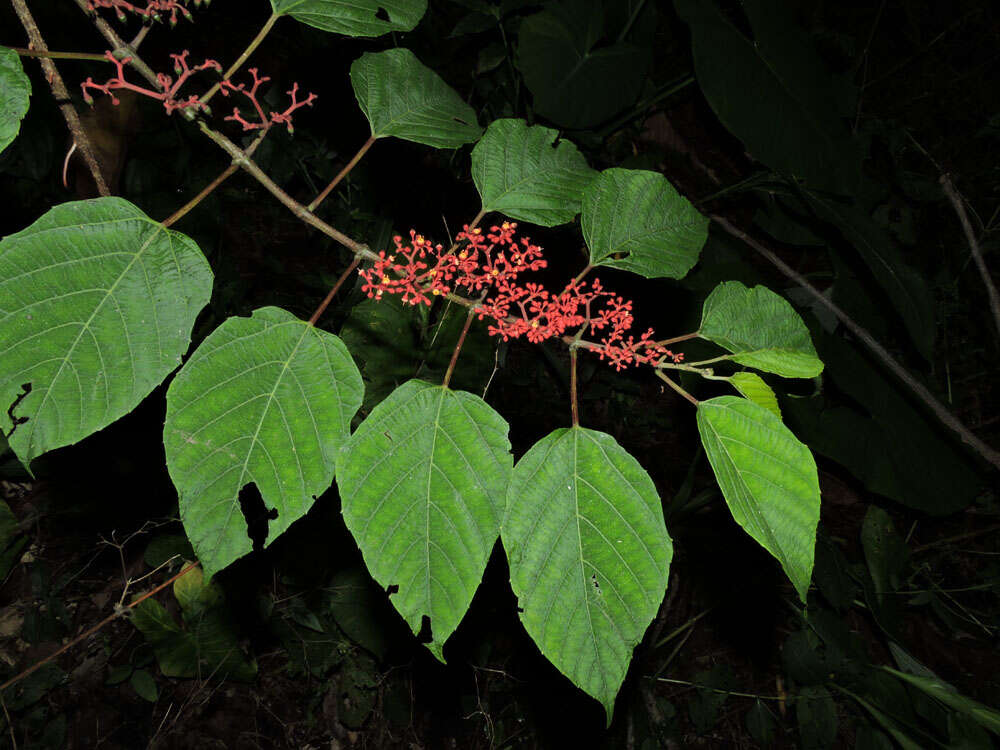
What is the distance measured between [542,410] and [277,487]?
7.68 ft

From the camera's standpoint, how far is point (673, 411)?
138 inches

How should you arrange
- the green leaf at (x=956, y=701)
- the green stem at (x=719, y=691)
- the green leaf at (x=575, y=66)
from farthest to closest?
the green stem at (x=719, y=691) < the green leaf at (x=575, y=66) < the green leaf at (x=956, y=701)

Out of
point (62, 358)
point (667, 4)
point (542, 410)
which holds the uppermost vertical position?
point (62, 358)

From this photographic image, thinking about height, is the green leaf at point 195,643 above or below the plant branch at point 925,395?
below

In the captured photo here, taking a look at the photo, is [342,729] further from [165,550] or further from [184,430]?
[184,430]

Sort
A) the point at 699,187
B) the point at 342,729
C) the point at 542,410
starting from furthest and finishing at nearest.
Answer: the point at 699,187 < the point at 542,410 < the point at 342,729

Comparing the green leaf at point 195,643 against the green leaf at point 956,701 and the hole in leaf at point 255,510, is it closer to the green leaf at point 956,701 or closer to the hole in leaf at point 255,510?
the hole in leaf at point 255,510

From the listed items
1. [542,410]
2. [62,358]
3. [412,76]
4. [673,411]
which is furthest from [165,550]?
[673,411]

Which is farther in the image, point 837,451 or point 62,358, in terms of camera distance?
point 837,451

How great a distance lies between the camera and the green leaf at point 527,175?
3.83 ft

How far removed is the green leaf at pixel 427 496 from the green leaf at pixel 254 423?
6 centimetres

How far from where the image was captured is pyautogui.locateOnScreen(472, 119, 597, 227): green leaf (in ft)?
3.83

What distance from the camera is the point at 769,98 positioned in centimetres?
227

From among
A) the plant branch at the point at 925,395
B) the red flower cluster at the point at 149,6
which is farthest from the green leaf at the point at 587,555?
the plant branch at the point at 925,395
